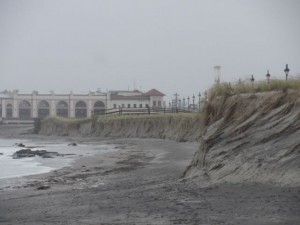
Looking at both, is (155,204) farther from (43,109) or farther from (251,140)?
(43,109)

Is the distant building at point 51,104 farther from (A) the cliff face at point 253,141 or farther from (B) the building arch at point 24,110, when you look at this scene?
(A) the cliff face at point 253,141

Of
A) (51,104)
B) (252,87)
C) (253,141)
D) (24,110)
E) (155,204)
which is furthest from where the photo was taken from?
(24,110)

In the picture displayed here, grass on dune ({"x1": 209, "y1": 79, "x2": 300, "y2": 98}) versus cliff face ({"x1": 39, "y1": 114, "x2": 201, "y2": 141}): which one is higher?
grass on dune ({"x1": 209, "y1": 79, "x2": 300, "y2": 98})

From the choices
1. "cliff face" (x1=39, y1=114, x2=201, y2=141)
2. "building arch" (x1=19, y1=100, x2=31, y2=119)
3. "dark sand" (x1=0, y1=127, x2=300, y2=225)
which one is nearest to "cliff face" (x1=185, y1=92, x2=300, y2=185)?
"dark sand" (x1=0, y1=127, x2=300, y2=225)

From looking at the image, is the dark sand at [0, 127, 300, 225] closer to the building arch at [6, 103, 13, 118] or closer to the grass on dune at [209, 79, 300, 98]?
the grass on dune at [209, 79, 300, 98]

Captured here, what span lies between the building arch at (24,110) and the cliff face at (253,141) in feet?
386

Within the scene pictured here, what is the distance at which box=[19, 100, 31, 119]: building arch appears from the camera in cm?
12578

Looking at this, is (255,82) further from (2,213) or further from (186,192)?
(2,213)

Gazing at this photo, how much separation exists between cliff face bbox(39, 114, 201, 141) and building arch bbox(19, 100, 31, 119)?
169ft

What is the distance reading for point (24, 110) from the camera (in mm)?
127000

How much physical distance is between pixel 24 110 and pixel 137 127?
87.4 metres

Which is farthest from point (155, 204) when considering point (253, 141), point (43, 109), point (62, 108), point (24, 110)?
point (24, 110)

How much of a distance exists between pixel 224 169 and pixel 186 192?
5.07 feet

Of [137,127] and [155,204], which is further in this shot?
[137,127]
